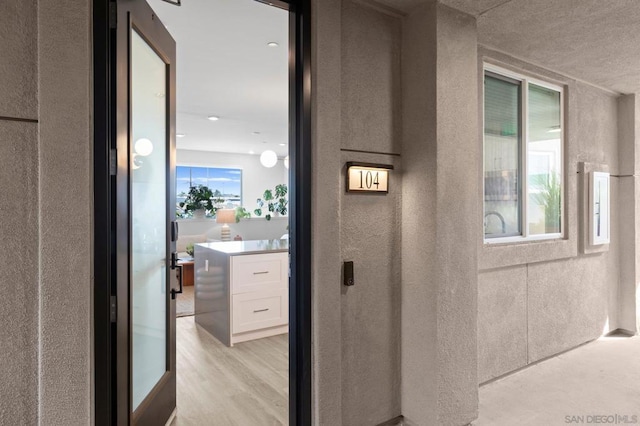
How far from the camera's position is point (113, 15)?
1.55 m

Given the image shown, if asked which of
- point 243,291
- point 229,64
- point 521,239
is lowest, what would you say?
point 243,291

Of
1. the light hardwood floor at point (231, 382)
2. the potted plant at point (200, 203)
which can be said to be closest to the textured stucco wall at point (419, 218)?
the light hardwood floor at point (231, 382)

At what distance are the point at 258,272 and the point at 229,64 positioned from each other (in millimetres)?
2127

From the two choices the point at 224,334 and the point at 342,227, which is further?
the point at 224,334

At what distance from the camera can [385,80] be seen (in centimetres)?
229

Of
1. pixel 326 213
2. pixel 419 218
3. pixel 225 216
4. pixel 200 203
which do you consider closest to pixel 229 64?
pixel 326 213

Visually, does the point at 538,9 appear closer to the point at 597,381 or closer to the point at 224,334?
the point at 597,381

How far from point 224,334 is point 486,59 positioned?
342 cm

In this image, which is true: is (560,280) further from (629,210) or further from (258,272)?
(258,272)

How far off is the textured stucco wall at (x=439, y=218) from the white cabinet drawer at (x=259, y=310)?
201 cm

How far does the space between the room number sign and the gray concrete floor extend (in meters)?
1.62

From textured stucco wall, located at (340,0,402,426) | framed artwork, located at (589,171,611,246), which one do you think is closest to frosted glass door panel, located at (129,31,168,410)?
textured stucco wall, located at (340,0,402,426)

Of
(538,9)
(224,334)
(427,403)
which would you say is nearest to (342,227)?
(427,403)

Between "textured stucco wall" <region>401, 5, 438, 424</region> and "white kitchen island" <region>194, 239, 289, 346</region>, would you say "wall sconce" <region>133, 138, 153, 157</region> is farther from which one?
"white kitchen island" <region>194, 239, 289, 346</region>
